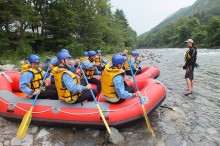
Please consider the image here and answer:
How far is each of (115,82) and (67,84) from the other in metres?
0.95

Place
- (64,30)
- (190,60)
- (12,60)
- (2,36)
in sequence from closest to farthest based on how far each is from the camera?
1. (190,60)
2. (12,60)
3. (2,36)
4. (64,30)

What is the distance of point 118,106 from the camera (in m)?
4.96

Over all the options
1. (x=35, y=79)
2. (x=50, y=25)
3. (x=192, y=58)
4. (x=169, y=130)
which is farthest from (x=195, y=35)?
(x=35, y=79)

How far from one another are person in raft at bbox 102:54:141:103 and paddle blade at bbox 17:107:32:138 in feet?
5.22

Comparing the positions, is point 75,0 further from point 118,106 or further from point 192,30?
point 192,30

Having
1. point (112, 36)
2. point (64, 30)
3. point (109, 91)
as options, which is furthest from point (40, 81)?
point (112, 36)

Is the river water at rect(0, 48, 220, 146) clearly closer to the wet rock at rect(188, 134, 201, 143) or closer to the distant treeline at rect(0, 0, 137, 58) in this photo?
the wet rock at rect(188, 134, 201, 143)

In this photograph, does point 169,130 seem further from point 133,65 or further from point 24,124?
point 133,65

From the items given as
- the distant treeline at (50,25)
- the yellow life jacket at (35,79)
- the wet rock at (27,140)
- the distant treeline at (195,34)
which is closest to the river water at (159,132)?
the wet rock at (27,140)

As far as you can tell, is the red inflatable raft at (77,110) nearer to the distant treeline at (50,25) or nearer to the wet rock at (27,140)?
the wet rock at (27,140)

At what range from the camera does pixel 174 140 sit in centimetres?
478

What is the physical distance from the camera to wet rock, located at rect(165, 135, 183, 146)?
466 centimetres

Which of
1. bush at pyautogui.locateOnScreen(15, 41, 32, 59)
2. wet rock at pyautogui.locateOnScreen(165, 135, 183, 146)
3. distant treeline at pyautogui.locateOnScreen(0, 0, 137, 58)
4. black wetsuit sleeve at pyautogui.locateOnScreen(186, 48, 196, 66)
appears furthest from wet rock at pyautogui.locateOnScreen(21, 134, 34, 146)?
distant treeline at pyautogui.locateOnScreen(0, 0, 137, 58)

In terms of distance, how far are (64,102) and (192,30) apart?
219 feet
